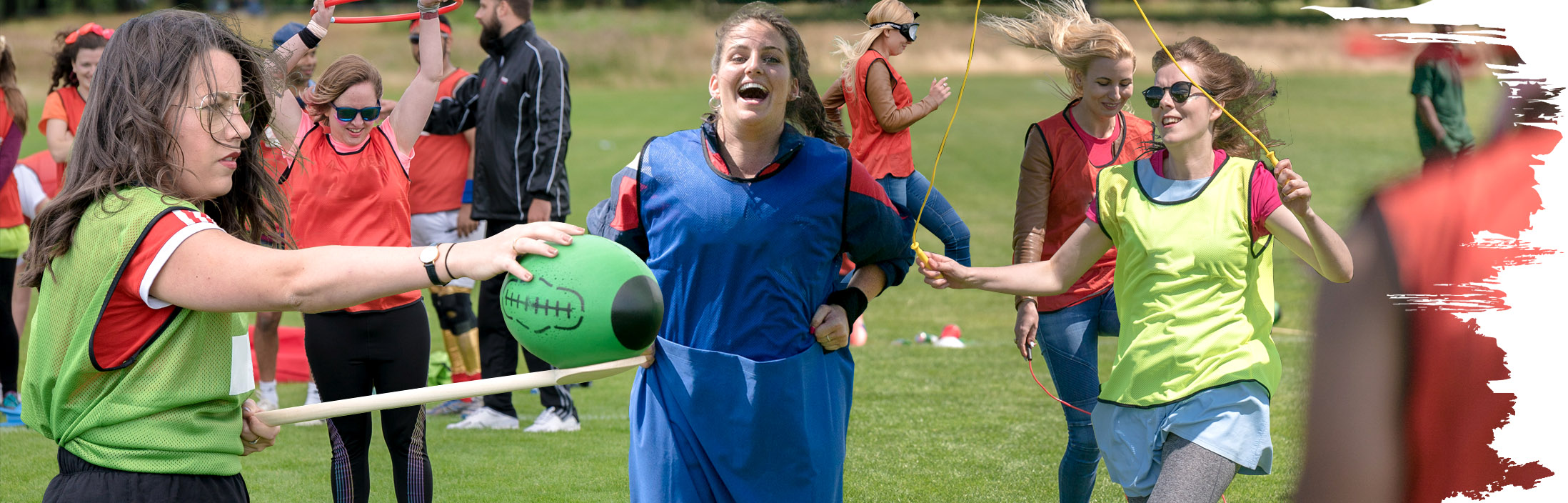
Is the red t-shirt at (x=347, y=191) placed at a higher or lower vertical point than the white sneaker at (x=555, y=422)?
higher

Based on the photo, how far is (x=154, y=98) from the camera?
7.90ft

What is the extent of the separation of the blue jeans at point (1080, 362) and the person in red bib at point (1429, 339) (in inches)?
151

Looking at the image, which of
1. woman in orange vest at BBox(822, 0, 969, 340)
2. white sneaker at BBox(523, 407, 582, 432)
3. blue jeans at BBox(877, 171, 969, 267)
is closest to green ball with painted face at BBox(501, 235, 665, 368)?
blue jeans at BBox(877, 171, 969, 267)

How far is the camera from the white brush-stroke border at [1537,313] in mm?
823

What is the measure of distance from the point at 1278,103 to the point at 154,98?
3.47 meters

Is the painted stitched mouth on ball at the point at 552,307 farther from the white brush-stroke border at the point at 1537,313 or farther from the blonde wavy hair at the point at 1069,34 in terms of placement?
the blonde wavy hair at the point at 1069,34

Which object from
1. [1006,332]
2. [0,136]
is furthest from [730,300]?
[1006,332]

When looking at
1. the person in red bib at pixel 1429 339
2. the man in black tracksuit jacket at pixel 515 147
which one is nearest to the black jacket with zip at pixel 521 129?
the man in black tracksuit jacket at pixel 515 147

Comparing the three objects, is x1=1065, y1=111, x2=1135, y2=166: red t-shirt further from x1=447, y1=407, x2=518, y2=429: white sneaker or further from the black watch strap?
x1=447, y1=407, x2=518, y2=429: white sneaker

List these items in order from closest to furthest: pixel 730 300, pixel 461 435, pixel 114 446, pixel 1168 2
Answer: pixel 114 446 < pixel 730 300 < pixel 461 435 < pixel 1168 2

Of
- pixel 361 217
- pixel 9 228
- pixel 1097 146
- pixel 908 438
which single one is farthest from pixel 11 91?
pixel 1097 146

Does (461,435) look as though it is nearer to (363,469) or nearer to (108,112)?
(363,469)

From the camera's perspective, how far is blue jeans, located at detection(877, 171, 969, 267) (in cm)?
430

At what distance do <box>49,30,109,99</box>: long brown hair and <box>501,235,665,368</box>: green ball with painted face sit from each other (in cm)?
616
